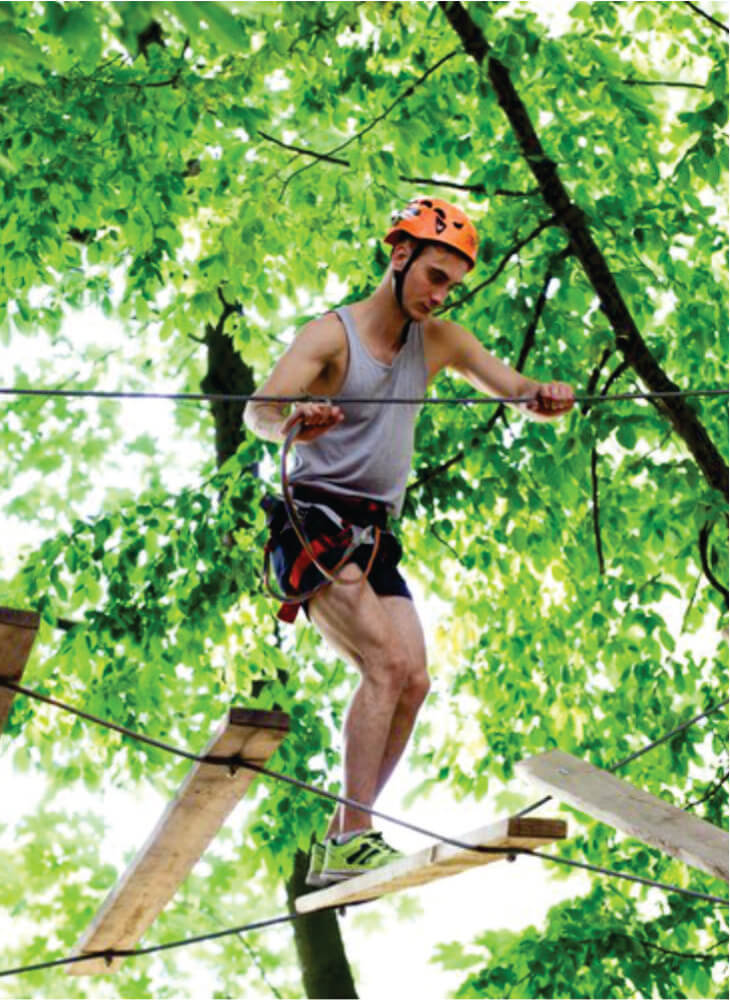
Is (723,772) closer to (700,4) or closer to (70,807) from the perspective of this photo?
(700,4)

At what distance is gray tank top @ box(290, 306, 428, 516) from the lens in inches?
173

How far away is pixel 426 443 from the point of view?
775 centimetres

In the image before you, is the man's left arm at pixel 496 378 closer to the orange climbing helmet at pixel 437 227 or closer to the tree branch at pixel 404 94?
the orange climbing helmet at pixel 437 227

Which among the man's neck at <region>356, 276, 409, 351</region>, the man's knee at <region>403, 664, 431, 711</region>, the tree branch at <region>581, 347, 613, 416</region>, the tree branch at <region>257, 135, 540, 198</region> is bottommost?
the man's knee at <region>403, 664, 431, 711</region>

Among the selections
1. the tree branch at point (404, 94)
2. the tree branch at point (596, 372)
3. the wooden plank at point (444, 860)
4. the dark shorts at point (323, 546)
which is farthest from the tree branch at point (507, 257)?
the wooden plank at point (444, 860)

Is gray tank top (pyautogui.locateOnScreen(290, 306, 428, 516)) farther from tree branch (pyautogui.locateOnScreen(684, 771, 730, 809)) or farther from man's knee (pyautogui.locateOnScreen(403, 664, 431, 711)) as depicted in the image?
tree branch (pyautogui.locateOnScreen(684, 771, 730, 809))

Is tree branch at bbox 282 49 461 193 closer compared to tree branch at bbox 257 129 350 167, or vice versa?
tree branch at bbox 282 49 461 193

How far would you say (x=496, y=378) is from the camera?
4.65 m

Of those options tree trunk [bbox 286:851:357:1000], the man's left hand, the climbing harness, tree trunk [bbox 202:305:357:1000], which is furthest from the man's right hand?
tree trunk [bbox 286:851:357:1000]

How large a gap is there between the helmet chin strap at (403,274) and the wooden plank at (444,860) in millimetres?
1481

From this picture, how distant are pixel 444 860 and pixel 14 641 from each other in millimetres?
1090

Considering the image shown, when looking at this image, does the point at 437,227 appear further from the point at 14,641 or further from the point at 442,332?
the point at 14,641

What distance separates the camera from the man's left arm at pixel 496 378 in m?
4.54

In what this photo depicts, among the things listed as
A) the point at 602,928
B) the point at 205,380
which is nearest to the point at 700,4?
the point at 205,380
